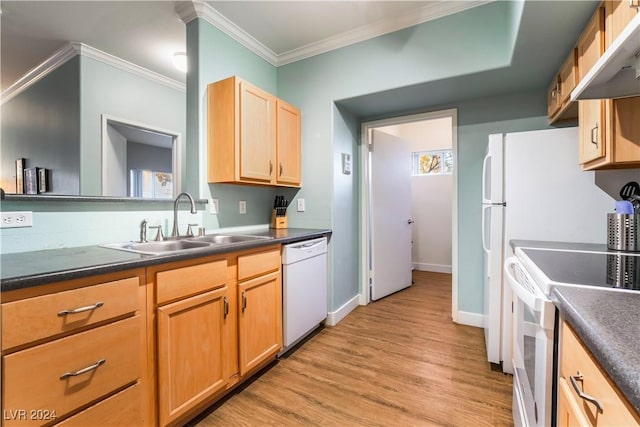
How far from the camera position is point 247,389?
1717mm

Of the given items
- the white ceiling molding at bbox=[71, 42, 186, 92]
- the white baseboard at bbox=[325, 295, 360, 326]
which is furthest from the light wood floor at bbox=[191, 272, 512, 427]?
the white ceiling molding at bbox=[71, 42, 186, 92]

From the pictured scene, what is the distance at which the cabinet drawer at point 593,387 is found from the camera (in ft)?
1.52

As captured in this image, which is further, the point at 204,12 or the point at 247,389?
the point at 204,12

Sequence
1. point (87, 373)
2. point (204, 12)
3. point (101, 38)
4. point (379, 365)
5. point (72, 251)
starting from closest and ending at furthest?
point (87, 373) → point (72, 251) → point (379, 365) → point (204, 12) → point (101, 38)

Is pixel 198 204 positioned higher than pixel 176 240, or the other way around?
pixel 198 204

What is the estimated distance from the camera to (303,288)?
2.21m

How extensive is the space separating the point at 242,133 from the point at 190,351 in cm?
150

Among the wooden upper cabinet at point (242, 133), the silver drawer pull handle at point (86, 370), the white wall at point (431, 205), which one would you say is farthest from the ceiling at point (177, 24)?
the silver drawer pull handle at point (86, 370)

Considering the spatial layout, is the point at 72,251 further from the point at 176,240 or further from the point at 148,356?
the point at 148,356

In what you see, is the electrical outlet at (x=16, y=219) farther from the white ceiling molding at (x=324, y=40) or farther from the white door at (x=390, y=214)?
the white door at (x=390, y=214)

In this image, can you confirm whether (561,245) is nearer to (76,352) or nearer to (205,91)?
(76,352)

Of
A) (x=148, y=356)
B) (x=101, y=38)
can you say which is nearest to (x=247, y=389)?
(x=148, y=356)

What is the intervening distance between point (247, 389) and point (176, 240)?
3.44ft

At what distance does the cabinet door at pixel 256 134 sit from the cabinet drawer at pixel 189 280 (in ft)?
2.80
